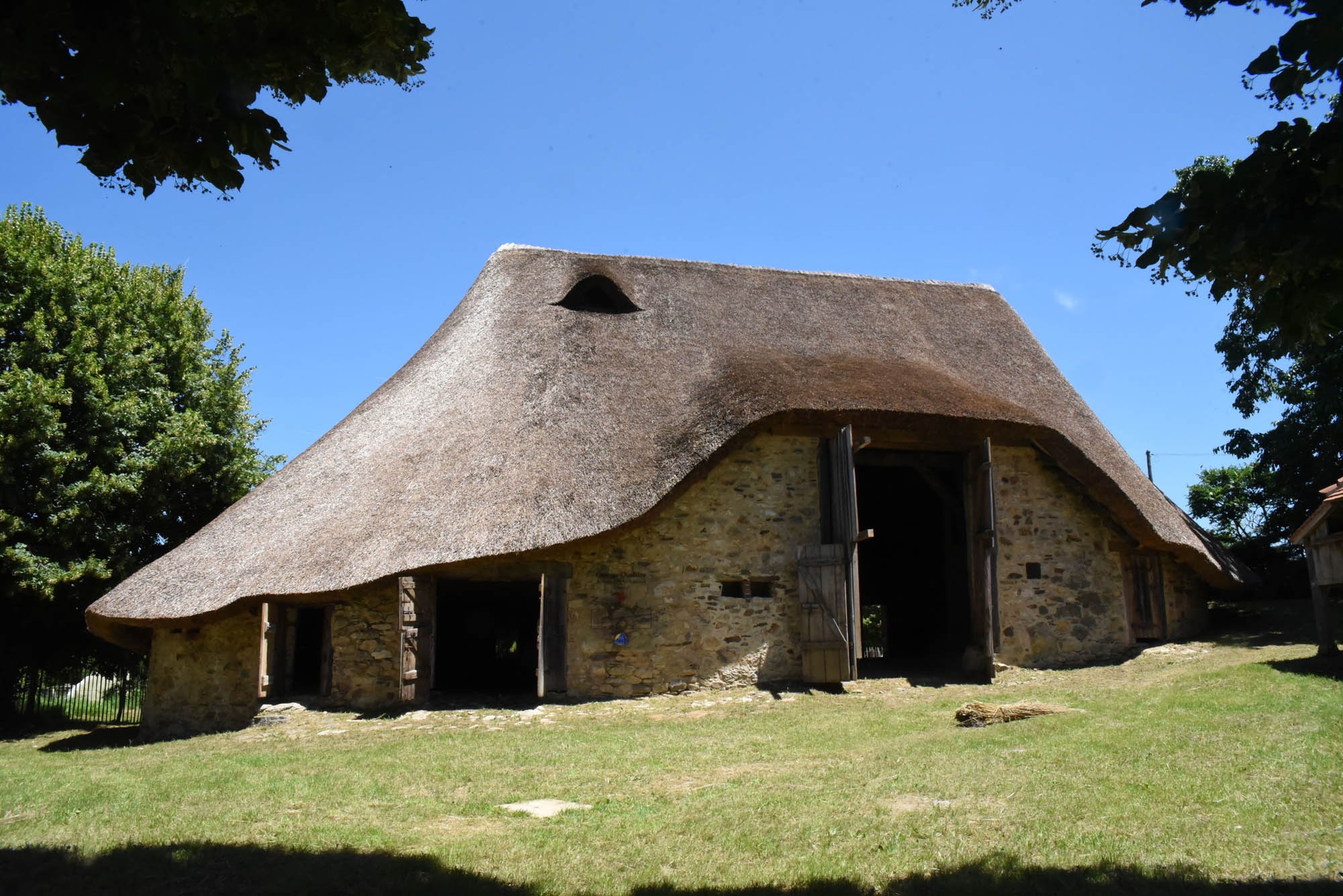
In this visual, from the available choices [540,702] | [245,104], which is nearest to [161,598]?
[540,702]

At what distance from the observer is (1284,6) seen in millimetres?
4488

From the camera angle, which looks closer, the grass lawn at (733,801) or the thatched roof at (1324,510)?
the grass lawn at (733,801)

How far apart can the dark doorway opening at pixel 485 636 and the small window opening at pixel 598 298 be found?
4838mm

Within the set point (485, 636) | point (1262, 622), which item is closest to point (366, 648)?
point (485, 636)

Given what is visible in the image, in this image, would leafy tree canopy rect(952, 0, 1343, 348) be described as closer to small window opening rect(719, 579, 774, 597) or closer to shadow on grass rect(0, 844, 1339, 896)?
shadow on grass rect(0, 844, 1339, 896)

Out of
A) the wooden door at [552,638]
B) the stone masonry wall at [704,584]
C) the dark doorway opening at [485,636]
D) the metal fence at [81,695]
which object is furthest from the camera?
the metal fence at [81,695]

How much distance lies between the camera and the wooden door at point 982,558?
45.1 ft

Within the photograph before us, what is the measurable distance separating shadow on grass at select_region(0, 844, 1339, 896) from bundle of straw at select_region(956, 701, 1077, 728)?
190 inches

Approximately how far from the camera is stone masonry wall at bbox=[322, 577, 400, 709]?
12344mm

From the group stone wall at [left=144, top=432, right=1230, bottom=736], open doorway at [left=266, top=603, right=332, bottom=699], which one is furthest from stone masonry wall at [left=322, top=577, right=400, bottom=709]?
open doorway at [left=266, top=603, right=332, bottom=699]

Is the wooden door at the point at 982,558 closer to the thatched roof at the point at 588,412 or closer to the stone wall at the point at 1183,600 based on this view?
the thatched roof at the point at 588,412

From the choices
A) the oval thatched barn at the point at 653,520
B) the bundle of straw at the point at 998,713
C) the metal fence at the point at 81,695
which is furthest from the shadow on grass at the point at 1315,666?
the metal fence at the point at 81,695

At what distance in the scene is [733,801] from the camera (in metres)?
7.12

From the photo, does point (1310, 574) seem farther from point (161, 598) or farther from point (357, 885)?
point (161, 598)
